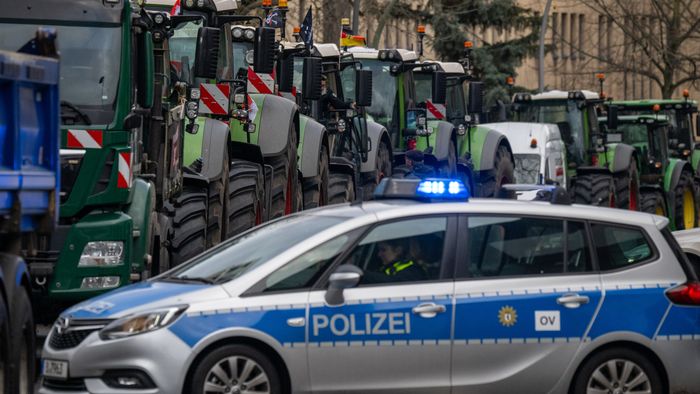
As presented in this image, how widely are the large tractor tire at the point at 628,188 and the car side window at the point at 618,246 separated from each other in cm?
1905

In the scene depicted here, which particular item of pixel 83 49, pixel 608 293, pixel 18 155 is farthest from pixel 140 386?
pixel 83 49

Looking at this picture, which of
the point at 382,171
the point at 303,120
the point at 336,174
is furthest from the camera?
the point at 382,171

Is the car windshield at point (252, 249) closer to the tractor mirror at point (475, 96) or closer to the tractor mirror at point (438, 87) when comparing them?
the tractor mirror at point (438, 87)

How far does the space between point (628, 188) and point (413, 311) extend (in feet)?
67.8

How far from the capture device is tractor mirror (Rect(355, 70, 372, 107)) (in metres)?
20.4

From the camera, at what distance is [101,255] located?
37.8ft

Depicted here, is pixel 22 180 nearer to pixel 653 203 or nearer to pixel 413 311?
pixel 413 311

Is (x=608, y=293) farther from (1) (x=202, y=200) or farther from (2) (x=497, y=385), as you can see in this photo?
(1) (x=202, y=200)

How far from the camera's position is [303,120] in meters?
18.6

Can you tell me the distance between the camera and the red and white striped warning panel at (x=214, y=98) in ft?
49.8

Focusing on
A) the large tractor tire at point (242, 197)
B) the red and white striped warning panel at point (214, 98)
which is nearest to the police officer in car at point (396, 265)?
the large tractor tire at point (242, 197)

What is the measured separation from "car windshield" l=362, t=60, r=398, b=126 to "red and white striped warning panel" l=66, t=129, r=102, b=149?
1185cm

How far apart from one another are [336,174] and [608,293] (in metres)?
10.7

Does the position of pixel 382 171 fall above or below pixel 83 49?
below
